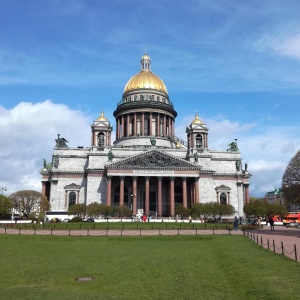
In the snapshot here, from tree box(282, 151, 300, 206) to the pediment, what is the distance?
1305 inches

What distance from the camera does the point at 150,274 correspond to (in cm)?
1653

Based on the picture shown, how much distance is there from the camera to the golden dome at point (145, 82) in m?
103

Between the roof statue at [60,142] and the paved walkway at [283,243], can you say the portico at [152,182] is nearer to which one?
the roof statue at [60,142]

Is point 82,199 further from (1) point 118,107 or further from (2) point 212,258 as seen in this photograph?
(2) point 212,258

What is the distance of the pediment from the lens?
259 feet

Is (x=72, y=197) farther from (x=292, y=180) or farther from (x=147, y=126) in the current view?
(x=292, y=180)

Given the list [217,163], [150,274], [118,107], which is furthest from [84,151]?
[150,274]

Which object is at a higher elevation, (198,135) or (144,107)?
(144,107)

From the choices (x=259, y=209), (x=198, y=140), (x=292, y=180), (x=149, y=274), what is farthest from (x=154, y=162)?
(x=149, y=274)

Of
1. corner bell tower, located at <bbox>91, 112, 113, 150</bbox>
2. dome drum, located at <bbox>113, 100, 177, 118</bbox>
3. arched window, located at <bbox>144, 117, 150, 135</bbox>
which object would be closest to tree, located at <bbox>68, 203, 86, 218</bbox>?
corner bell tower, located at <bbox>91, 112, 113, 150</bbox>

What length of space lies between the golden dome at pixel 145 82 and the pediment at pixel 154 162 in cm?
2903

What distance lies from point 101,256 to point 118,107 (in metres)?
83.5

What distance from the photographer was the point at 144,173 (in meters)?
79.0

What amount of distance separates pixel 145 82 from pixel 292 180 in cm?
6447
